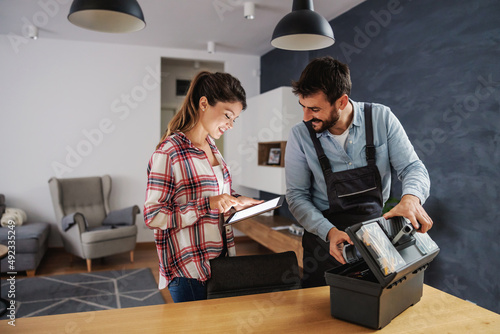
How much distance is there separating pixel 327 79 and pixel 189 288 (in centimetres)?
95

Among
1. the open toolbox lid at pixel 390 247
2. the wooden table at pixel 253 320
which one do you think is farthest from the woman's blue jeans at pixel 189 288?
the open toolbox lid at pixel 390 247

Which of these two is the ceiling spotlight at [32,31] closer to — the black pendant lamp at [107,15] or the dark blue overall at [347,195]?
the black pendant lamp at [107,15]

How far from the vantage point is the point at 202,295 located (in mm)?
1437

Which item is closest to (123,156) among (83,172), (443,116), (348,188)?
(83,172)

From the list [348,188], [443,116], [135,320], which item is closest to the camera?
[135,320]

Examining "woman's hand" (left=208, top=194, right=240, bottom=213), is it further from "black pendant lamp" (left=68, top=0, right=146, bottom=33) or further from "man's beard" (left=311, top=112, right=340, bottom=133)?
"black pendant lamp" (left=68, top=0, right=146, bottom=33)

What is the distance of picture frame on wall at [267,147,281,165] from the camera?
16.0 ft

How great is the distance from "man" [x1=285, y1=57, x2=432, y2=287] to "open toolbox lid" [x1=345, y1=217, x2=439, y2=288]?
1.20 ft

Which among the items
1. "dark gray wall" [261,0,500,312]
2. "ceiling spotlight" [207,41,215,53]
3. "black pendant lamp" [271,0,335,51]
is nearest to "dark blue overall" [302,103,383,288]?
"black pendant lamp" [271,0,335,51]

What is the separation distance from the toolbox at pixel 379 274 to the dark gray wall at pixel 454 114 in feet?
5.16

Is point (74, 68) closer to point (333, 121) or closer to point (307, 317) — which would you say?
point (333, 121)

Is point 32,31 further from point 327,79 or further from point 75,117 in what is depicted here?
point 327,79

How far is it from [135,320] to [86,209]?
4.40 meters

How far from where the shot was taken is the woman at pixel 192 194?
4.51ft
